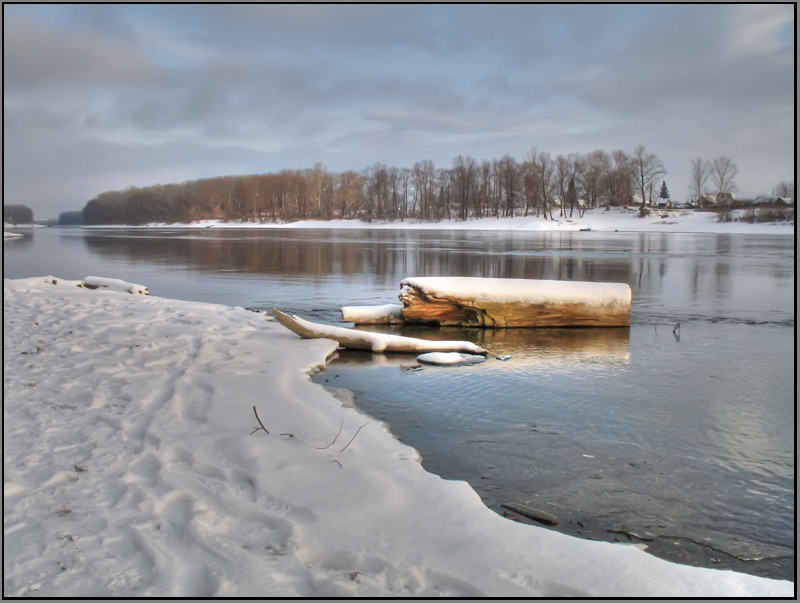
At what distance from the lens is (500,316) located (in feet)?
32.6

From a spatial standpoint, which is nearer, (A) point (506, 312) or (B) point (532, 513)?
(B) point (532, 513)

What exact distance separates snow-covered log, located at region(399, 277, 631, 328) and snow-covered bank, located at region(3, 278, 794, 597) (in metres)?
4.33

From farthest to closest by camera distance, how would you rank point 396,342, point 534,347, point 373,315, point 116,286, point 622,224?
point 622,224 < point 116,286 < point 373,315 < point 534,347 < point 396,342

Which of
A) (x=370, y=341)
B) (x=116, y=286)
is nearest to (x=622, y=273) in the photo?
(x=370, y=341)

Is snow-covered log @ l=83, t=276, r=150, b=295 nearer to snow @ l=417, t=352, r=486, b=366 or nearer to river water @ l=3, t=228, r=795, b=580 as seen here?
river water @ l=3, t=228, r=795, b=580

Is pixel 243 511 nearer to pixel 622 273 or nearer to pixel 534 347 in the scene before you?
pixel 534 347

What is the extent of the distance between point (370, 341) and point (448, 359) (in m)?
1.21

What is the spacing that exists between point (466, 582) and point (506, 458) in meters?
1.97

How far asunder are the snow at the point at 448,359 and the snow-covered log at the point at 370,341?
0.23 meters

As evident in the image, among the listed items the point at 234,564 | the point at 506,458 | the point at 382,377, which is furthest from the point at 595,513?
the point at 382,377

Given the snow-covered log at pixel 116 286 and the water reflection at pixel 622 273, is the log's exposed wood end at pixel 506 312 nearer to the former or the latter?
the water reflection at pixel 622 273

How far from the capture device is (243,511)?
335 centimetres

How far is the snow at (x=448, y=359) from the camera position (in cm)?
762

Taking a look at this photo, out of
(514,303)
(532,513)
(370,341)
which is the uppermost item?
(514,303)
